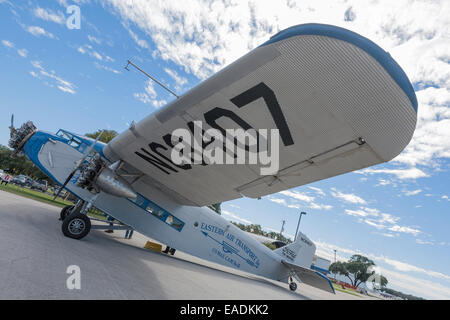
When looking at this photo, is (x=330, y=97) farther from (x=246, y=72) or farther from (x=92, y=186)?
(x=92, y=186)

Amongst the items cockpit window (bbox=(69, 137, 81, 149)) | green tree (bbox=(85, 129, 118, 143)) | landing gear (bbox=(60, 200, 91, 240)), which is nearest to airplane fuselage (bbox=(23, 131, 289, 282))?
cockpit window (bbox=(69, 137, 81, 149))

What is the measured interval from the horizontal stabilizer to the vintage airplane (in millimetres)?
7106

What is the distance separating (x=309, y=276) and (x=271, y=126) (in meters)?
11.3

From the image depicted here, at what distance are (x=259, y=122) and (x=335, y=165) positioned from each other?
1639 mm

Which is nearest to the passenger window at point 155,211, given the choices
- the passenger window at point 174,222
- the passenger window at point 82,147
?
the passenger window at point 174,222

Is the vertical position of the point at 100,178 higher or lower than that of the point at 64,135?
lower

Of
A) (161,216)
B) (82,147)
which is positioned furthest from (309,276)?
(82,147)

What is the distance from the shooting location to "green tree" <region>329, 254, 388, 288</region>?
253 feet

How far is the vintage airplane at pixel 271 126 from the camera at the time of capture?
112 inches

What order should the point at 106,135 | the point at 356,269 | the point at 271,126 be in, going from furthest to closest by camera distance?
the point at 356,269
the point at 106,135
the point at 271,126

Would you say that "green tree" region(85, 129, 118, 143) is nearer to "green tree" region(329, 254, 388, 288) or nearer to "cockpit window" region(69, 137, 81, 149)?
"cockpit window" region(69, 137, 81, 149)

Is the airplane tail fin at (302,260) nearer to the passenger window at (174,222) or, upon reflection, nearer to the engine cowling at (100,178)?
the passenger window at (174,222)

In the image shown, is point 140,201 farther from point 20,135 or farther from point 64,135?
point 20,135

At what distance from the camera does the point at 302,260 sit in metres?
13.1
